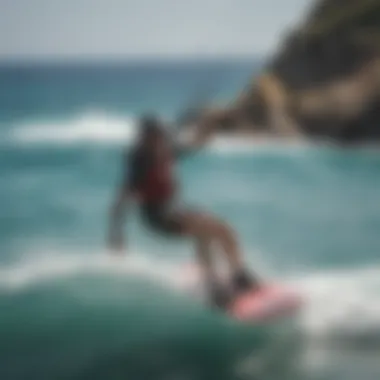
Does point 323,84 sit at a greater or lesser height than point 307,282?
greater

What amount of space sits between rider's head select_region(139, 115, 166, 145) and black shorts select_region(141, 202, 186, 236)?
106 millimetres

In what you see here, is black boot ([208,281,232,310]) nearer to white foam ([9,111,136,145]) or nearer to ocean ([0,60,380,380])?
ocean ([0,60,380,380])

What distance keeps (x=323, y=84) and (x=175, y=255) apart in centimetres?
38

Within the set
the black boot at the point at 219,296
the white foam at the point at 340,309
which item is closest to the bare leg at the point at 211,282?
the black boot at the point at 219,296

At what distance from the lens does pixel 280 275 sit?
1183 mm

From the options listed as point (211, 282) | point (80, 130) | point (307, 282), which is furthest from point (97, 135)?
point (307, 282)

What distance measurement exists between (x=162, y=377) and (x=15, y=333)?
0.25m

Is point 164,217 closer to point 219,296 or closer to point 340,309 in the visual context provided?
point 219,296

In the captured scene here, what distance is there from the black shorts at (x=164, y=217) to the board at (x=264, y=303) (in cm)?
9

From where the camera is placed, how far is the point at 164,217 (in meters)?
1.19

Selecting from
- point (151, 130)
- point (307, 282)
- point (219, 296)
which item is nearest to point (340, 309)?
point (307, 282)

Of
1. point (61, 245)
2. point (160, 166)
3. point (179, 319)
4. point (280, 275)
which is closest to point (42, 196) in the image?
point (61, 245)

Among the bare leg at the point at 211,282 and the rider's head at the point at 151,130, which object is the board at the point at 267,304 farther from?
the rider's head at the point at 151,130

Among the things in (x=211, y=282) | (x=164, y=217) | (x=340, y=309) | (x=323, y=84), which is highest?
(x=323, y=84)
